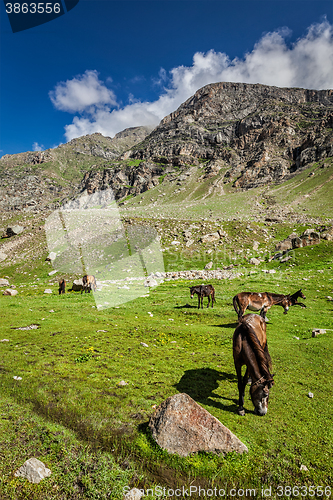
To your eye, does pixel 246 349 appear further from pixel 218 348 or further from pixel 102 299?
pixel 102 299

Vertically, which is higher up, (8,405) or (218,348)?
(8,405)

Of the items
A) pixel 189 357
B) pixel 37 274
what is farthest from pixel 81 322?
pixel 37 274

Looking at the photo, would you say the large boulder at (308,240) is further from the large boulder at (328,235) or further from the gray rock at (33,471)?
the gray rock at (33,471)

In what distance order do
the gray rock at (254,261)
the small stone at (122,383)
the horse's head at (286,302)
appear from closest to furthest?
the small stone at (122,383)
the horse's head at (286,302)
the gray rock at (254,261)

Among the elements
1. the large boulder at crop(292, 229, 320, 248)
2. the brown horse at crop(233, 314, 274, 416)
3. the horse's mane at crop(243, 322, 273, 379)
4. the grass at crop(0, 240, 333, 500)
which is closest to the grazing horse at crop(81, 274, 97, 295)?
the grass at crop(0, 240, 333, 500)

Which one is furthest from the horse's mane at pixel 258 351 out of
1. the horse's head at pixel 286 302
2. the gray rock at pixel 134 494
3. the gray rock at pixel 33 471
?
the horse's head at pixel 286 302

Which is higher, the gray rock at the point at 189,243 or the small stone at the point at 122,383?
the gray rock at the point at 189,243

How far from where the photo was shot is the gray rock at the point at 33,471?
473cm

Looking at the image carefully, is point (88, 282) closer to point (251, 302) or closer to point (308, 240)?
point (251, 302)

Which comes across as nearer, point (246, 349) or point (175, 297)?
point (246, 349)

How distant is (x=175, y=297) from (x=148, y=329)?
35.7ft

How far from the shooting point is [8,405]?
695 centimetres

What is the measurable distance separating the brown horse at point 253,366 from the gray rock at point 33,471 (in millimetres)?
5566

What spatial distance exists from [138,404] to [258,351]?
4.36m
